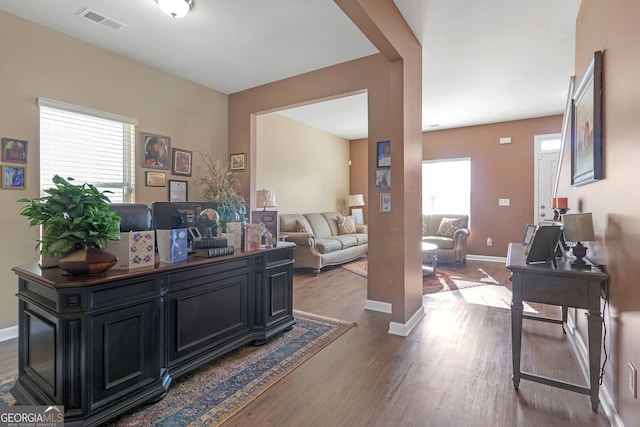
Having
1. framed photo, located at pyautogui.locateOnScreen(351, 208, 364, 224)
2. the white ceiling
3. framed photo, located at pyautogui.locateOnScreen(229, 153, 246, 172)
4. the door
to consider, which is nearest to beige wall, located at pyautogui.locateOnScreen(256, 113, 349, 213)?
framed photo, located at pyautogui.locateOnScreen(351, 208, 364, 224)

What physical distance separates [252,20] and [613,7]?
8.51 ft

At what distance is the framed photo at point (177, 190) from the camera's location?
161 inches

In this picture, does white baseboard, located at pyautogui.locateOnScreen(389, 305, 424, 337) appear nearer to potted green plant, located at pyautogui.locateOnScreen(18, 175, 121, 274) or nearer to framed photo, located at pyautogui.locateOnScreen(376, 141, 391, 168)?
framed photo, located at pyautogui.locateOnScreen(376, 141, 391, 168)

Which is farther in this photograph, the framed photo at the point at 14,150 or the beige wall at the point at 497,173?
the beige wall at the point at 497,173

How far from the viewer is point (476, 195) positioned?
6.56 metres

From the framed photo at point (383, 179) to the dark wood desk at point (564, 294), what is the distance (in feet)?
4.86

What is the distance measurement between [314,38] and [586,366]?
355 cm

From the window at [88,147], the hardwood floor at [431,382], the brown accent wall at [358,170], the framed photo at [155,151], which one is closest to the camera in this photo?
the hardwood floor at [431,382]

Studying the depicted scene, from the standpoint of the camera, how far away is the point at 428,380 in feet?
6.95

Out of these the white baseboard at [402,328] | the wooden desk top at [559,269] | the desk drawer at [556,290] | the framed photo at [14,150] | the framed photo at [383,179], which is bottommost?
the white baseboard at [402,328]

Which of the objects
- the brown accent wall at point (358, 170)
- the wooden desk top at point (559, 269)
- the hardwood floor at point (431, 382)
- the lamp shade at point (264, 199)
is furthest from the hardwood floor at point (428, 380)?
the brown accent wall at point (358, 170)

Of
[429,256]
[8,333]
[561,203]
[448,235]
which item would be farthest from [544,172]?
[8,333]

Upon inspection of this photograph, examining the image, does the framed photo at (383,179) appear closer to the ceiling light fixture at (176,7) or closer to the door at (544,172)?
the ceiling light fixture at (176,7)

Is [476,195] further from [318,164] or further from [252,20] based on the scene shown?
[252,20]
